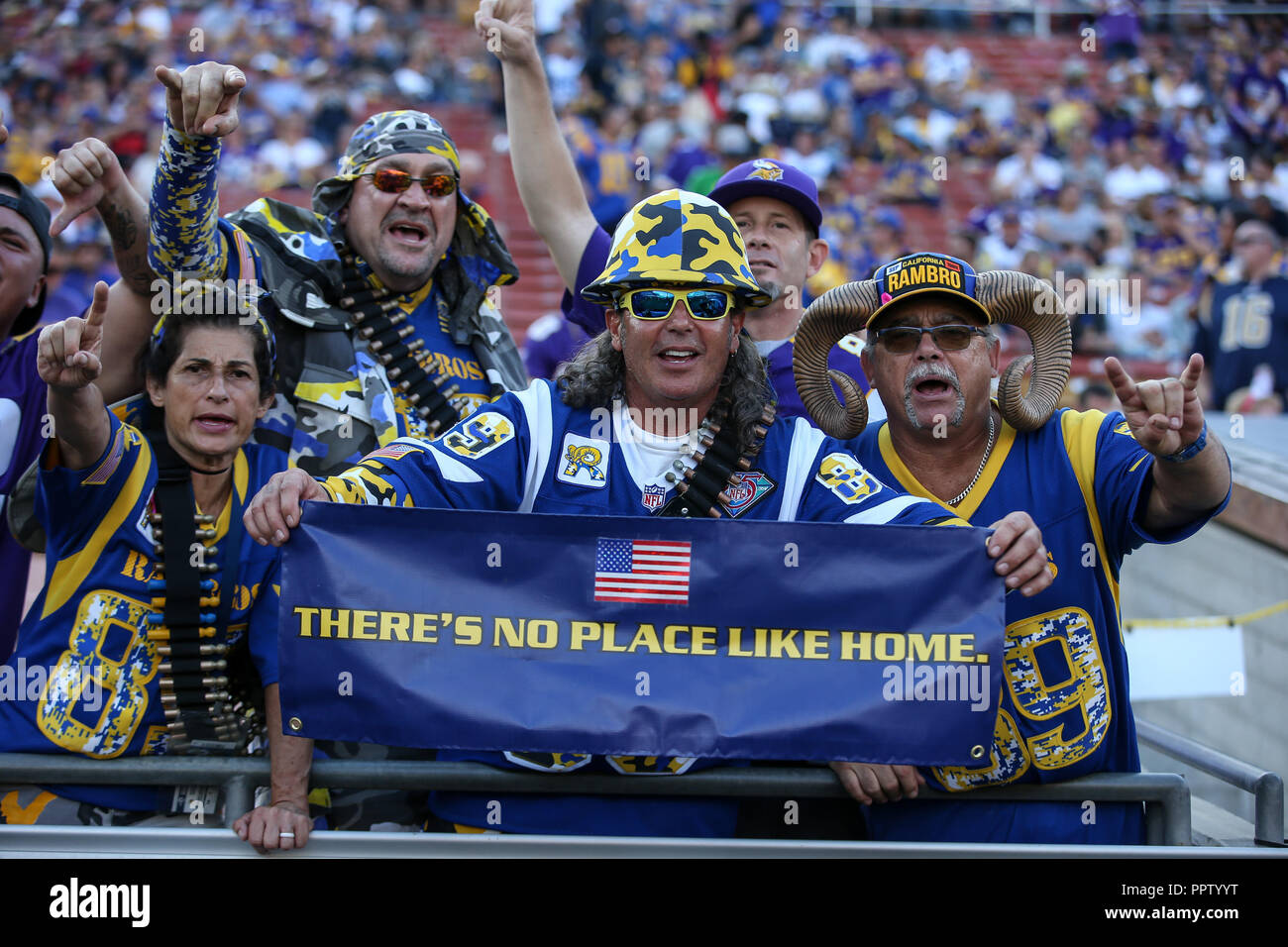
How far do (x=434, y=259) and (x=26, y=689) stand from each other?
2011 millimetres

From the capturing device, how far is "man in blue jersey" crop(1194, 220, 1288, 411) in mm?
10352

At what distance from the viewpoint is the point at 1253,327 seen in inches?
412

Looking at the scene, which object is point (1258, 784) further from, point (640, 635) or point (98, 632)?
point (98, 632)

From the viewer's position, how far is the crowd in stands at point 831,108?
15586 mm

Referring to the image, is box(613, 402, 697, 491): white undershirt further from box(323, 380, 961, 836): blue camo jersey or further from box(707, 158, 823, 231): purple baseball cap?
box(707, 158, 823, 231): purple baseball cap

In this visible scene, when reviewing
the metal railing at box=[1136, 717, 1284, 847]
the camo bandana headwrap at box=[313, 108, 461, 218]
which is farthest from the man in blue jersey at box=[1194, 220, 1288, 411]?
the camo bandana headwrap at box=[313, 108, 461, 218]

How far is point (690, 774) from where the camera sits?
10.2ft

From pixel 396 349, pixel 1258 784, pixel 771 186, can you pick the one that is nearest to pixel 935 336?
pixel 771 186

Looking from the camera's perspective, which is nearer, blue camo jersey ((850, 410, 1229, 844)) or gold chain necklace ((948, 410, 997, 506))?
blue camo jersey ((850, 410, 1229, 844))

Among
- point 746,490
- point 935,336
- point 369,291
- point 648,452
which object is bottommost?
point 746,490

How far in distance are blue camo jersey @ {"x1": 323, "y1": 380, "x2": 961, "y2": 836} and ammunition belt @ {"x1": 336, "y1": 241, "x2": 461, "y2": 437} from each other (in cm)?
90

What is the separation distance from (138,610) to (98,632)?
111 mm
